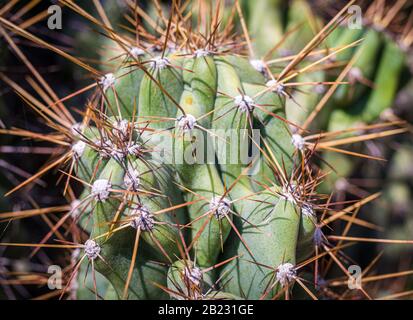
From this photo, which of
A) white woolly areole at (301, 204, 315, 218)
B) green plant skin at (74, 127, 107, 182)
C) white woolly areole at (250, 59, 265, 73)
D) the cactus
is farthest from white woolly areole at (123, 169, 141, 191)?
white woolly areole at (250, 59, 265, 73)

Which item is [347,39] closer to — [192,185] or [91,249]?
[192,185]

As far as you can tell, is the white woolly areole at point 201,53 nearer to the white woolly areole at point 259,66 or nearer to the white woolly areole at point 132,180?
the white woolly areole at point 259,66

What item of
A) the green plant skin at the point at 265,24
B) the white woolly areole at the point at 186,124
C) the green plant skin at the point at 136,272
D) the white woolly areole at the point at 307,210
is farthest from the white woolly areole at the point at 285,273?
the green plant skin at the point at 265,24

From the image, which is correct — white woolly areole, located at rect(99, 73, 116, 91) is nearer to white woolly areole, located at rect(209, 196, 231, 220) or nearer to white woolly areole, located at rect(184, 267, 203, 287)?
white woolly areole, located at rect(209, 196, 231, 220)

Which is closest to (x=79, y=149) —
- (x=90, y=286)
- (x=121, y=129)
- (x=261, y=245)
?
(x=121, y=129)

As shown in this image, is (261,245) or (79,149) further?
(79,149)
